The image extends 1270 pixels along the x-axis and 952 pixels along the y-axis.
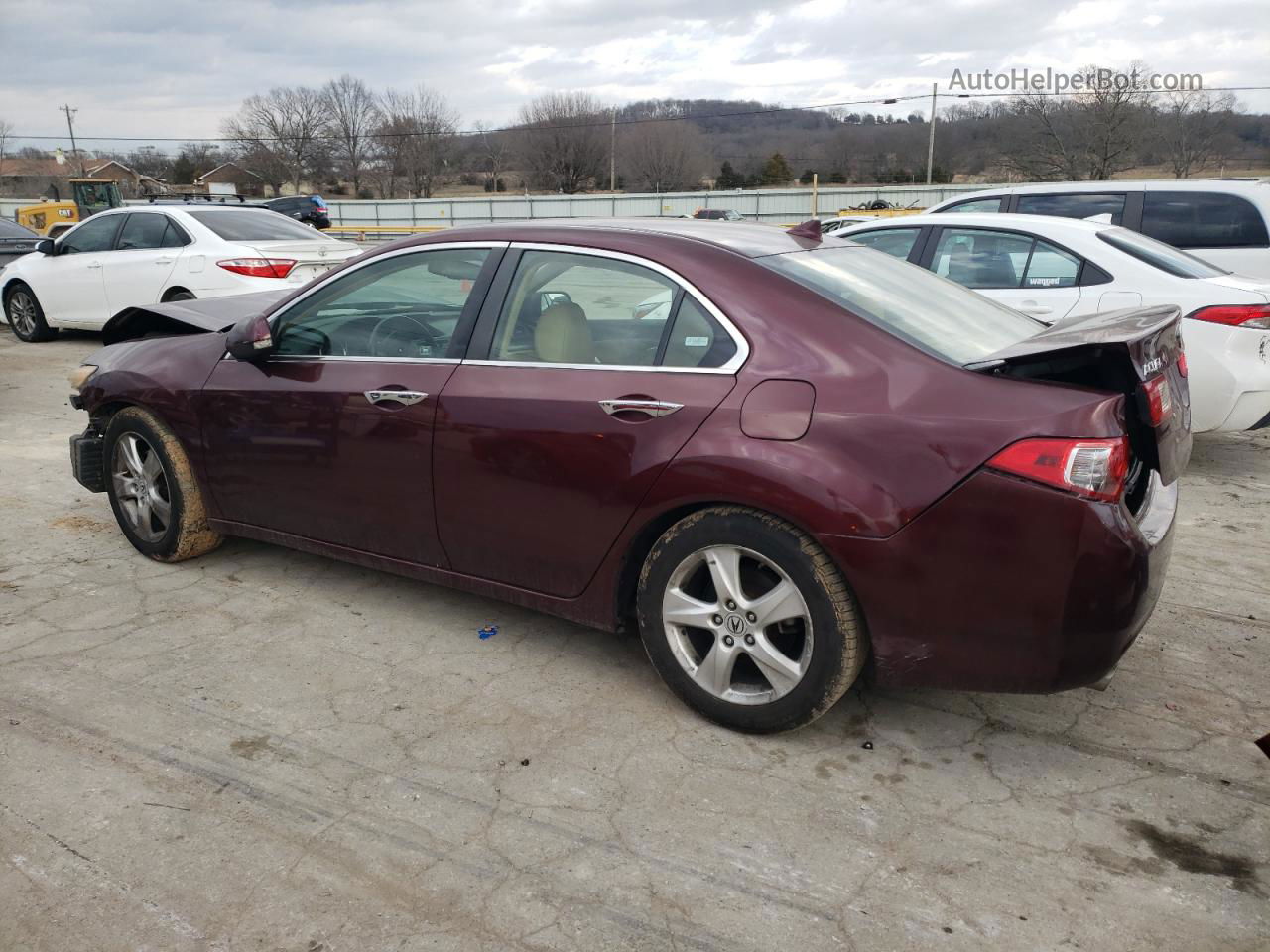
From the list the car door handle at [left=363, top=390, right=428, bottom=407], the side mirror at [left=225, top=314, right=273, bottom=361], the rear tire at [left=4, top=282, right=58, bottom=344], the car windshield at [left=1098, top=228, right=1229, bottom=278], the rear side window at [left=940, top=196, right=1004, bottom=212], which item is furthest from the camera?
the rear tire at [left=4, top=282, right=58, bottom=344]

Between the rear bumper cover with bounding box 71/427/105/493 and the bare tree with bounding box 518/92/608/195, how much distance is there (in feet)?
259

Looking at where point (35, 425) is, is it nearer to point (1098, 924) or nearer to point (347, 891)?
point (347, 891)

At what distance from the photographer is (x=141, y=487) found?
4738 millimetres

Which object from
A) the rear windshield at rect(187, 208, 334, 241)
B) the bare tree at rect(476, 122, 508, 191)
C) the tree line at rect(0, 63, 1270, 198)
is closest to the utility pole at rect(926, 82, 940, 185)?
the tree line at rect(0, 63, 1270, 198)

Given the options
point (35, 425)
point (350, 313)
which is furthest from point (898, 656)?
point (35, 425)

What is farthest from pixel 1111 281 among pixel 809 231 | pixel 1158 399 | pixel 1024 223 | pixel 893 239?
pixel 1158 399

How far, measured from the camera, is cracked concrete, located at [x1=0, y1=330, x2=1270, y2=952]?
2.42 meters

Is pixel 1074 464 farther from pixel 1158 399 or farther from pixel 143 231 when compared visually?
pixel 143 231

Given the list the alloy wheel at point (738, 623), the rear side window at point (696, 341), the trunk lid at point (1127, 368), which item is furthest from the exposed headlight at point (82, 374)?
the trunk lid at point (1127, 368)

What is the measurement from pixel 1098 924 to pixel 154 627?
3539 mm

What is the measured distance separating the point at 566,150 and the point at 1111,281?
80165mm

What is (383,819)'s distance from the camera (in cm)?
281

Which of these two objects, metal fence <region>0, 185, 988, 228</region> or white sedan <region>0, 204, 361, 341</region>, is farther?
metal fence <region>0, 185, 988, 228</region>

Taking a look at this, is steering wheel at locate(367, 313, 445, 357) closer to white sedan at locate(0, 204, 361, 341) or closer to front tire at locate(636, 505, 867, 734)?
front tire at locate(636, 505, 867, 734)
